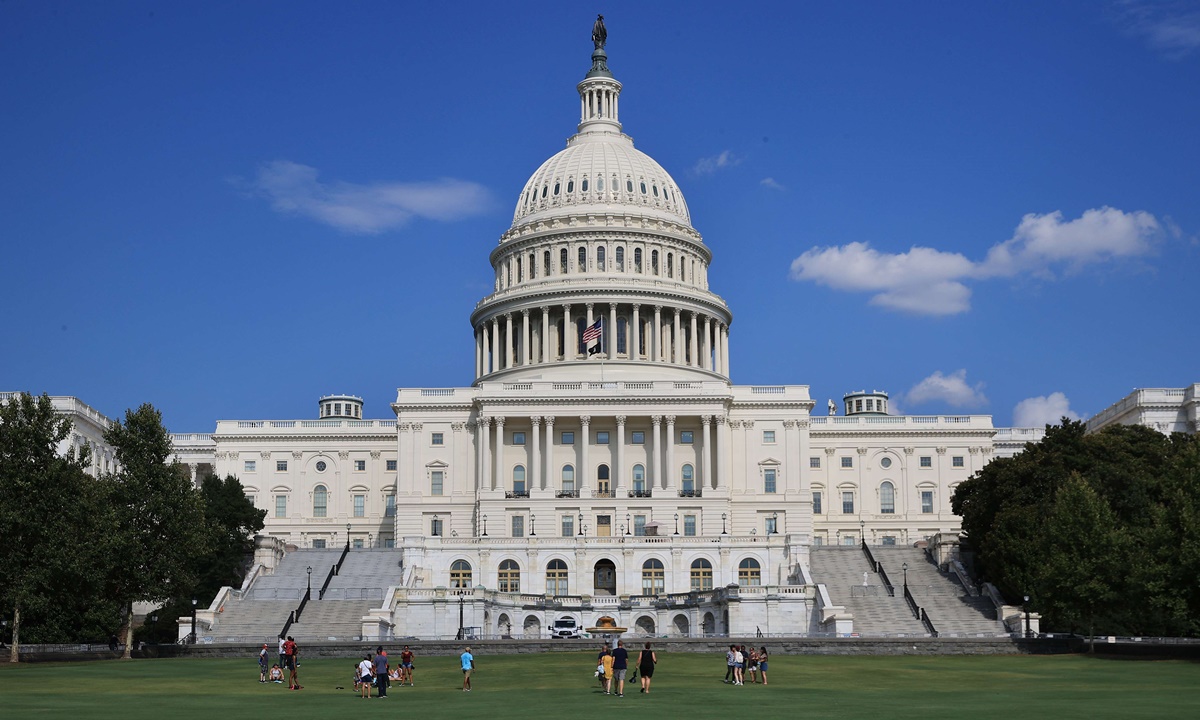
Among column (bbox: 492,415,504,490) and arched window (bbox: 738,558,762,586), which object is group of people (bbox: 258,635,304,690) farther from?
column (bbox: 492,415,504,490)

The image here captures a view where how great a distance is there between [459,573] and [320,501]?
37.0 m

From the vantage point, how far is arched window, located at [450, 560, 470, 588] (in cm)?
10156

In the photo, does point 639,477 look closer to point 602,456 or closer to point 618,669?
point 602,456

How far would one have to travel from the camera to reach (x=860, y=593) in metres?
94.9

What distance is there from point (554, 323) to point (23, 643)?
7233cm

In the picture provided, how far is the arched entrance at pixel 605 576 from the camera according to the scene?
334ft

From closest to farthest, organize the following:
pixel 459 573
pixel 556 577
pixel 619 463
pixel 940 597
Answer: pixel 940 597 → pixel 556 577 → pixel 459 573 → pixel 619 463

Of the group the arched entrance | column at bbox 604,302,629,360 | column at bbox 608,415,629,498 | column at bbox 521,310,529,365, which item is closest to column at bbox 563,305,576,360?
column at bbox 604,302,629,360

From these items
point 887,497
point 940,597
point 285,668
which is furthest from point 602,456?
point 285,668

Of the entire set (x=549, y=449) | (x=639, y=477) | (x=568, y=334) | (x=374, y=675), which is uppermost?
(x=568, y=334)

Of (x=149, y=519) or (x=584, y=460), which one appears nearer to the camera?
(x=149, y=519)

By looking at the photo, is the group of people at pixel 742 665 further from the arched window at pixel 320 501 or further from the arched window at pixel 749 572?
the arched window at pixel 320 501

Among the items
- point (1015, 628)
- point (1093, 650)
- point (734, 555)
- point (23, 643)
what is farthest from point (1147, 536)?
point (23, 643)

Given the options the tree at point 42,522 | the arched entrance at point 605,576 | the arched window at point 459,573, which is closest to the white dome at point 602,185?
the arched entrance at point 605,576
